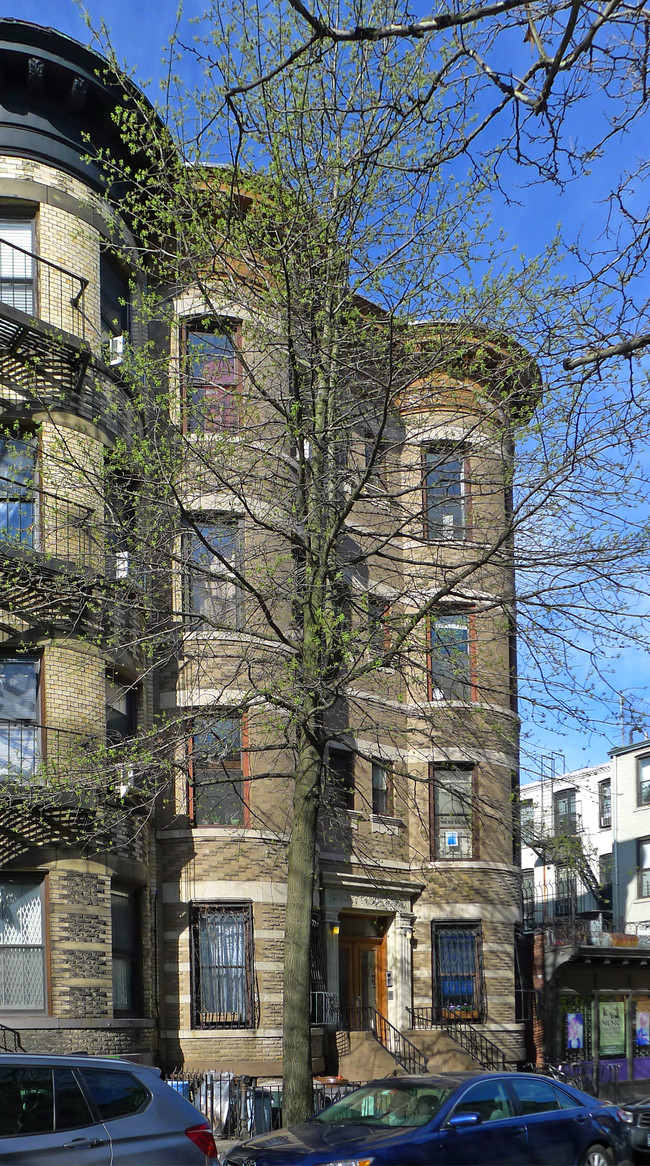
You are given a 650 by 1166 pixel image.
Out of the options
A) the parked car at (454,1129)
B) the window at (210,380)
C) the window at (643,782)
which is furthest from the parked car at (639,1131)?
the window at (643,782)

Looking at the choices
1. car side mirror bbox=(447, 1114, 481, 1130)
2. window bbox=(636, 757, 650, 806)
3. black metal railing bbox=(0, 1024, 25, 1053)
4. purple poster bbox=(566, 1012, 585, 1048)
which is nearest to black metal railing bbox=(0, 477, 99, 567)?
black metal railing bbox=(0, 1024, 25, 1053)

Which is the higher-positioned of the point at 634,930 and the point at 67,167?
the point at 67,167

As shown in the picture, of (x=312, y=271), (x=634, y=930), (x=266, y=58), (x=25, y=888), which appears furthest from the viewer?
(x=634, y=930)

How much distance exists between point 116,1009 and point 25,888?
273 centimetres

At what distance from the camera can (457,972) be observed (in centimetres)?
2470

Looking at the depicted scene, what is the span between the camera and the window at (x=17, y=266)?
1919cm

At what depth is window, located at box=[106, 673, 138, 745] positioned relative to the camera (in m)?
19.1

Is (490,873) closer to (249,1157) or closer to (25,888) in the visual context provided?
(25,888)

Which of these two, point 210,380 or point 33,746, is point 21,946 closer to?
point 33,746

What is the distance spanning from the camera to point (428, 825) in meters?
24.9

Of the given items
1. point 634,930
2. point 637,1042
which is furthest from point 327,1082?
point 634,930

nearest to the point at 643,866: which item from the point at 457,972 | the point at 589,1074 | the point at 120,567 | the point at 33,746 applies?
the point at 589,1074

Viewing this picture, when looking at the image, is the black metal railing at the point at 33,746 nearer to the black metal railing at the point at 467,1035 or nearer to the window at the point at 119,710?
the window at the point at 119,710

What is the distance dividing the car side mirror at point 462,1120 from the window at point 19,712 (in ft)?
28.8
